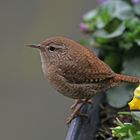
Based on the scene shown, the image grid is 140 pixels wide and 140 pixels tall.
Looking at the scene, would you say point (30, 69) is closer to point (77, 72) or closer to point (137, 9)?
point (137, 9)

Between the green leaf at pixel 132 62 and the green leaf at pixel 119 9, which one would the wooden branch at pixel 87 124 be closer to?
the green leaf at pixel 132 62

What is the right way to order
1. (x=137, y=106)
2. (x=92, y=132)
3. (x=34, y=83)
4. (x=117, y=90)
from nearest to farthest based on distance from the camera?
(x=137, y=106)
(x=92, y=132)
(x=117, y=90)
(x=34, y=83)

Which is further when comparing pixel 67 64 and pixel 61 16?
pixel 61 16

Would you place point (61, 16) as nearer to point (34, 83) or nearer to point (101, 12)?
point (34, 83)

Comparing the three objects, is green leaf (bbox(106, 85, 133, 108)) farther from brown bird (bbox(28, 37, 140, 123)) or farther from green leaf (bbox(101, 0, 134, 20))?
green leaf (bbox(101, 0, 134, 20))

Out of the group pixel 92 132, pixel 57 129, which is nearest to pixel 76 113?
pixel 92 132

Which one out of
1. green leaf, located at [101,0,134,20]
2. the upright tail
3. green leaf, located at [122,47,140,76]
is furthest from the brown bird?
green leaf, located at [101,0,134,20]

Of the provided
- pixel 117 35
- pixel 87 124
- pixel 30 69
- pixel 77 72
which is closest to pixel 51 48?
pixel 77 72

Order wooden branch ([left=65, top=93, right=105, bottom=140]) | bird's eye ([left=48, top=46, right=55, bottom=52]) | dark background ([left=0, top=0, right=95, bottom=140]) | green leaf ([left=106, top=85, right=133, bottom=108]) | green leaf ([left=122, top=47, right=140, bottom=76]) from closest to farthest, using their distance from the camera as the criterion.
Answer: wooden branch ([left=65, top=93, right=105, bottom=140]) < bird's eye ([left=48, top=46, right=55, bottom=52]) < green leaf ([left=106, top=85, right=133, bottom=108]) < green leaf ([left=122, top=47, right=140, bottom=76]) < dark background ([left=0, top=0, right=95, bottom=140])
